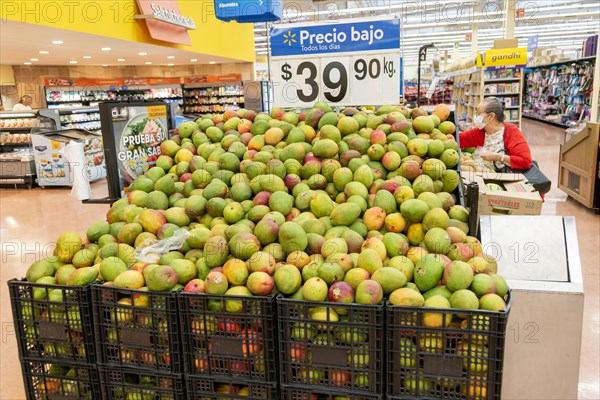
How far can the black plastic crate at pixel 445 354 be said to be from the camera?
1.39 m

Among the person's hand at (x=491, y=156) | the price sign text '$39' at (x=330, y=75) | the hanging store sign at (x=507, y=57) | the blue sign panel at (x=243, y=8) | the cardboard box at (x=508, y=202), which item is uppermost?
the blue sign panel at (x=243, y=8)

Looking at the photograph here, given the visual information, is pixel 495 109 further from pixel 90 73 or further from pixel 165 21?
pixel 90 73

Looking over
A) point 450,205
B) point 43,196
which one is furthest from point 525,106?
point 450,205

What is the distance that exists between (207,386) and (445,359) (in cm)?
74

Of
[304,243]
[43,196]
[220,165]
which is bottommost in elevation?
[43,196]

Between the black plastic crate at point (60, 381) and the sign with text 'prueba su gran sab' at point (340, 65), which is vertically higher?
the sign with text 'prueba su gran sab' at point (340, 65)

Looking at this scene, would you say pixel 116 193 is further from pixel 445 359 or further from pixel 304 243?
pixel 445 359

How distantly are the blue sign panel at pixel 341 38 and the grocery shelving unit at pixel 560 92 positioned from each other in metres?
10.9

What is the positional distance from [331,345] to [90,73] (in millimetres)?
17795

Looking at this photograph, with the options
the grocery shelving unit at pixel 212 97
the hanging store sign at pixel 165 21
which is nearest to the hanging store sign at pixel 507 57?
the hanging store sign at pixel 165 21

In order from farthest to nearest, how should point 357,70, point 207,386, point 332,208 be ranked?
point 357,70, point 332,208, point 207,386

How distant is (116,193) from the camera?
2.77 meters

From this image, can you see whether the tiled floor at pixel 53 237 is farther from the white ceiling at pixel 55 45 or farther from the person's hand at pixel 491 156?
the white ceiling at pixel 55 45

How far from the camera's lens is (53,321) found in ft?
5.53
